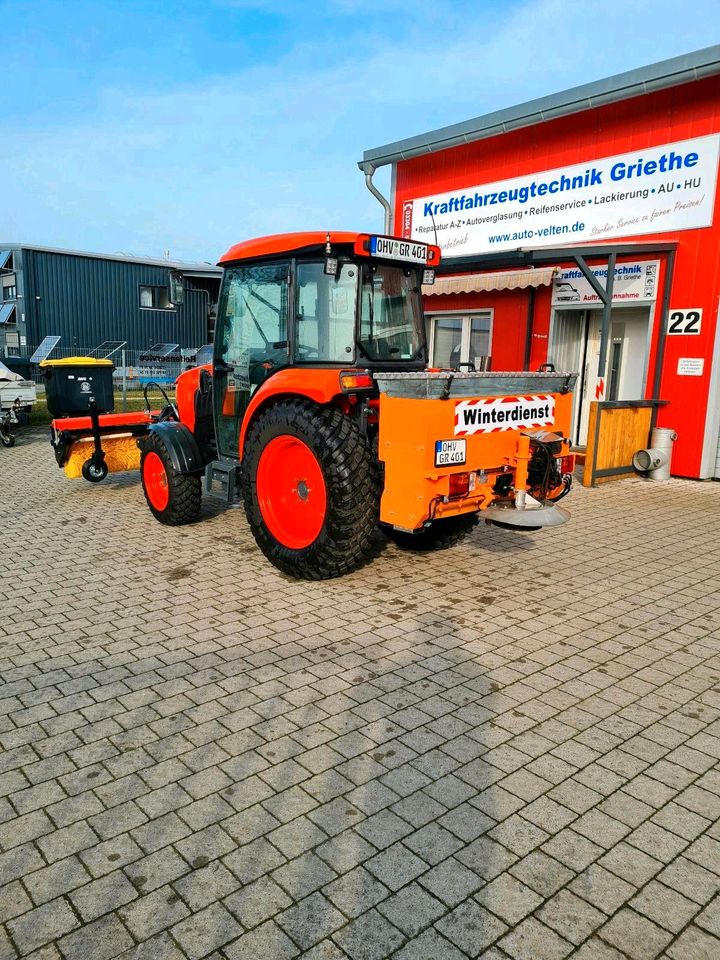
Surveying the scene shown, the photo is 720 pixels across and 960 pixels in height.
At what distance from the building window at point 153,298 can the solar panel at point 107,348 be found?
7.09 feet

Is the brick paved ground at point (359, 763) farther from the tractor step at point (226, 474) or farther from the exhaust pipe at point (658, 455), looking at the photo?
the exhaust pipe at point (658, 455)

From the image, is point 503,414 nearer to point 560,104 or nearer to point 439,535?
point 439,535

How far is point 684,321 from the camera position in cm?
927

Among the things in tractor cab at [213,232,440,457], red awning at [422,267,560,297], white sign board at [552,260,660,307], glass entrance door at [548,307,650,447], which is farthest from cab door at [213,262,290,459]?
glass entrance door at [548,307,650,447]

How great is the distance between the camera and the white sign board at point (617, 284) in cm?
959

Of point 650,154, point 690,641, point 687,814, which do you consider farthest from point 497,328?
point 687,814

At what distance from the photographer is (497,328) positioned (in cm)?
1175

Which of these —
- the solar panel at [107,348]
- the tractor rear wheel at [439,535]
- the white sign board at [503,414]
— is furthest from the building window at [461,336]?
the solar panel at [107,348]

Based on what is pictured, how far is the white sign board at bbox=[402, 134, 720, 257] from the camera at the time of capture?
9156 mm

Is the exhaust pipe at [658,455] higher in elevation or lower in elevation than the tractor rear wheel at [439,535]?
higher

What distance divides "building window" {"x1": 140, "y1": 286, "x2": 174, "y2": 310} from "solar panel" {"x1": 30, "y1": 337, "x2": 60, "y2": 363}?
4381mm

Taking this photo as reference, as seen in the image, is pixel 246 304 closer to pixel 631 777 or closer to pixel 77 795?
pixel 77 795

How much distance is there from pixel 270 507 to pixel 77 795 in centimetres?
286

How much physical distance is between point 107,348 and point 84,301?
2.04 meters
